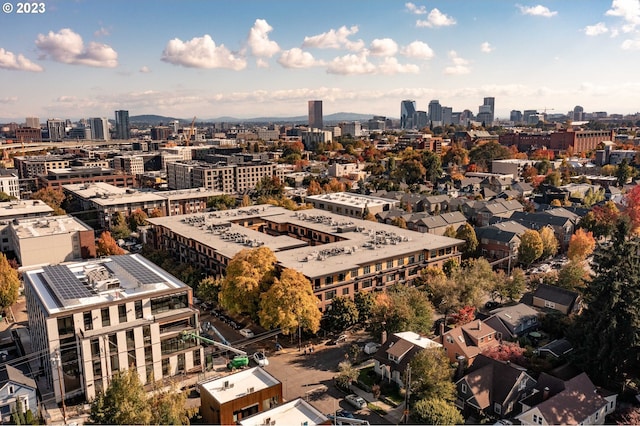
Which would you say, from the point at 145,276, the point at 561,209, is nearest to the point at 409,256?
the point at 145,276

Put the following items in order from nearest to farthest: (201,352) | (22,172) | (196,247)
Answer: (201,352), (196,247), (22,172)

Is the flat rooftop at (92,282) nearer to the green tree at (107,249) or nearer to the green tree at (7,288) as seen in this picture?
the green tree at (7,288)

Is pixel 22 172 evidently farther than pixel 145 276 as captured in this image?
Yes

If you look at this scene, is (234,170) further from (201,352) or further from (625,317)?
(625,317)

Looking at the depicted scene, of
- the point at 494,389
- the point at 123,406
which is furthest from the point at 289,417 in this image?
the point at 494,389

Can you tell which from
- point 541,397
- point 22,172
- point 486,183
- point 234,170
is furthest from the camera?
point 22,172

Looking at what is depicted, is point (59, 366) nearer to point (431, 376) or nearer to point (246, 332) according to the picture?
point (246, 332)

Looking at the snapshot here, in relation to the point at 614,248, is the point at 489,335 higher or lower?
lower

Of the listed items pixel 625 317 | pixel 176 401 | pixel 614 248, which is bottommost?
pixel 176 401
